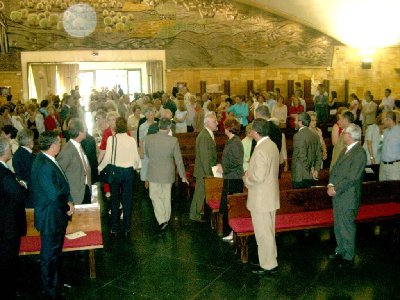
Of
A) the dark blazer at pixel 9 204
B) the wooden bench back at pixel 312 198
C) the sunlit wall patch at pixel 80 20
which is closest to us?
the dark blazer at pixel 9 204

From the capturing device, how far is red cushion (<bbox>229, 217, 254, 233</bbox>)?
5.27 m

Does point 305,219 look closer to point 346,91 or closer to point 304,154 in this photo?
point 304,154

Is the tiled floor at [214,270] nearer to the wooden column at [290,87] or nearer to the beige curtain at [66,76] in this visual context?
the wooden column at [290,87]

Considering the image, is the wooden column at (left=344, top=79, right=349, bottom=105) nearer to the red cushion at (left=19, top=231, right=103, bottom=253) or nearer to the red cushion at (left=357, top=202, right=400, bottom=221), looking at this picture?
the red cushion at (left=357, top=202, right=400, bottom=221)

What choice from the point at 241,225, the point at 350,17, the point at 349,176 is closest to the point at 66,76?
the point at 350,17

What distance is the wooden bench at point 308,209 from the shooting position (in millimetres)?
5445

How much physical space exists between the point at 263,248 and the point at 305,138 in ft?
5.54

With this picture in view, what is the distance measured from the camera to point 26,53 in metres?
16.7

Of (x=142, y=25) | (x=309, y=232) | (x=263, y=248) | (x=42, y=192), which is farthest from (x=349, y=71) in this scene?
(x=42, y=192)

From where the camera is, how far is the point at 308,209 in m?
5.88

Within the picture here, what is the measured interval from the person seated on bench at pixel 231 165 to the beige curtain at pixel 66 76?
13.2m

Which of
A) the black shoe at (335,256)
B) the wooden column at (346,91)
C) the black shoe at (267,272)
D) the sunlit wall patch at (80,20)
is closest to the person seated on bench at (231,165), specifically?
the black shoe at (267,272)

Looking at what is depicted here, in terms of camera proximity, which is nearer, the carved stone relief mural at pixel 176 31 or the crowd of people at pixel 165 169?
the crowd of people at pixel 165 169

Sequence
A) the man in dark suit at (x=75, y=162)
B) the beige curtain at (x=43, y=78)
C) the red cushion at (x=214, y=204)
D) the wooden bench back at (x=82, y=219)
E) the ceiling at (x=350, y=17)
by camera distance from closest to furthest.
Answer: the wooden bench back at (x=82, y=219) < the man in dark suit at (x=75, y=162) < the red cushion at (x=214, y=204) < the ceiling at (x=350, y=17) < the beige curtain at (x=43, y=78)
